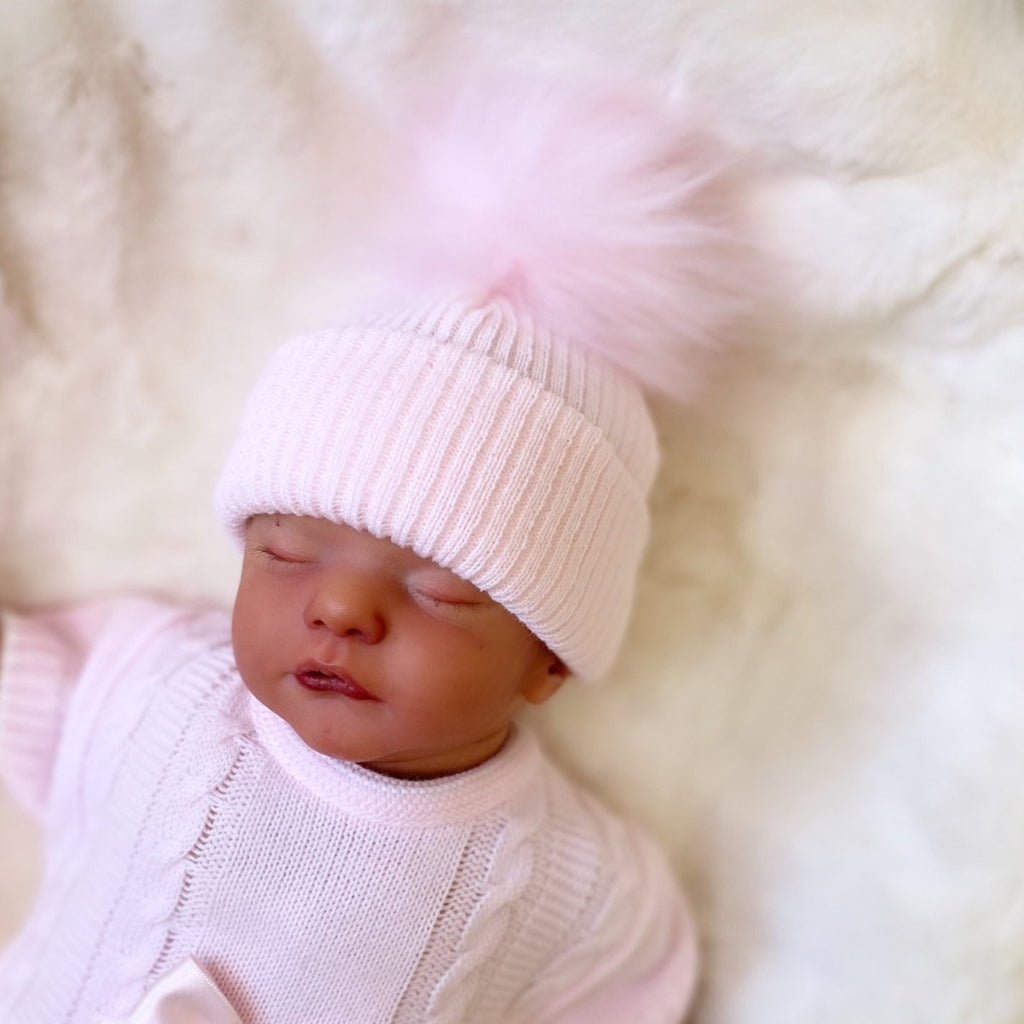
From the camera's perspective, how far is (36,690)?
975 millimetres

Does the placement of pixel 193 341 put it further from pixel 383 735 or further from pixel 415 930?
pixel 415 930

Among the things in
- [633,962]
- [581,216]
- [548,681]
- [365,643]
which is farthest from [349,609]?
[633,962]

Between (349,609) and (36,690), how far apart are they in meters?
0.43

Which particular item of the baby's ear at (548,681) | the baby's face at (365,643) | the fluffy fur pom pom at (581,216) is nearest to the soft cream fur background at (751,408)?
the fluffy fur pom pom at (581,216)

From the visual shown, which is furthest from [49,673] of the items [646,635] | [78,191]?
[646,635]

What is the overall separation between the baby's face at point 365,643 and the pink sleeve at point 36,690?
27cm

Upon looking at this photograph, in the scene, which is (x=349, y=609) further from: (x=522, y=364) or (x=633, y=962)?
(x=633, y=962)

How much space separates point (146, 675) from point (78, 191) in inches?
17.5

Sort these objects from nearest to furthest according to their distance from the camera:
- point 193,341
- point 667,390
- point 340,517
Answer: point 340,517 < point 667,390 < point 193,341

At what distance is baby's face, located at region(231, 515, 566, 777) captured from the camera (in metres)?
0.76

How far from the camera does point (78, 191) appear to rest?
0.91 metres

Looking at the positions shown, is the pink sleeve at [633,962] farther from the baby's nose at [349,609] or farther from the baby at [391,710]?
the baby's nose at [349,609]

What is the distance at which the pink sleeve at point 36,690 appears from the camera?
0.97 metres

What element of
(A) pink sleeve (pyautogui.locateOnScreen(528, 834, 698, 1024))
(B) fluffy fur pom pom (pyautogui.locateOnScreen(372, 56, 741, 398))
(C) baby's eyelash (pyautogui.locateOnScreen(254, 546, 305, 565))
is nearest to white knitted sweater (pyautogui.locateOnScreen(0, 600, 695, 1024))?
(A) pink sleeve (pyautogui.locateOnScreen(528, 834, 698, 1024))
